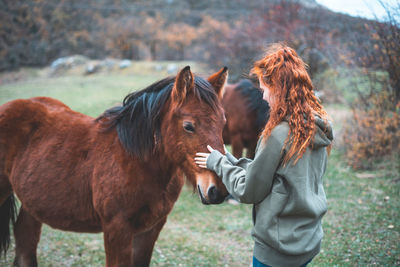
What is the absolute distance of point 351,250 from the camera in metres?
3.98

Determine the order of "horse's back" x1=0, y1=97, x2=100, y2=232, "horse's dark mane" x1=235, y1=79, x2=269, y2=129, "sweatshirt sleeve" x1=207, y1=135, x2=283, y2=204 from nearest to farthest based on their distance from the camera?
"sweatshirt sleeve" x1=207, y1=135, x2=283, y2=204
"horse's back" x1=0, y1=97, x2=100, y2=232
"horse's dark mane" x1=235, y1=79, x2=269, y2=129

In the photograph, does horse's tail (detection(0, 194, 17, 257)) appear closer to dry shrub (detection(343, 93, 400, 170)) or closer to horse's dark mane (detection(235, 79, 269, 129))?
horse's dark mane (detection(235, 79, 269, 129))

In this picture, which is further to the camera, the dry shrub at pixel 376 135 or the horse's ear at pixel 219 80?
the dry shrub at pixel 376 135

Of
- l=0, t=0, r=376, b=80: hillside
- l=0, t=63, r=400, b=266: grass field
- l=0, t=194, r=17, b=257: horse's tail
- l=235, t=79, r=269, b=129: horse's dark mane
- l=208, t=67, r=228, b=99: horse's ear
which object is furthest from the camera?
l=0, t=0, r=376, b=80: hillside

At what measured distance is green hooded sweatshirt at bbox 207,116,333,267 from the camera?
1717 millimetres

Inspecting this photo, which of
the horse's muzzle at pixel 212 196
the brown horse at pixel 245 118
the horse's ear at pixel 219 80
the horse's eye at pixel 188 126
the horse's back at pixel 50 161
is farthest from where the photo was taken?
the brown horse at pixel 245 118

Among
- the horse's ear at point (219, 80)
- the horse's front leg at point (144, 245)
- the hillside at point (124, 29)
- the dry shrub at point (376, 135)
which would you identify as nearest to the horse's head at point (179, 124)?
the horse's ear at point (219, 80)

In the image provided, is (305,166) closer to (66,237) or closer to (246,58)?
(66,237)

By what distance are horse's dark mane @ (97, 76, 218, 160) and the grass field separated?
2.47 feet

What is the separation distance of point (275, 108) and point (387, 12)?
5.80 m

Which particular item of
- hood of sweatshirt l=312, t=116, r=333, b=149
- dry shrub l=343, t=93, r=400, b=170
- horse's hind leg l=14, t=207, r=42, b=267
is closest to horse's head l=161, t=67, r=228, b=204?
hood of sweatshirt l=312, t=116, r=333, b=149

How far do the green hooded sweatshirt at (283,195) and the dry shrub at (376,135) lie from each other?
20.5 feet

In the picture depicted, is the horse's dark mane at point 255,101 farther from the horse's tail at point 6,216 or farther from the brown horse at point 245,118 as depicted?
the horse's tail at point 6,216

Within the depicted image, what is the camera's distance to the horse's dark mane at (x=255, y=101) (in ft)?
19.2
